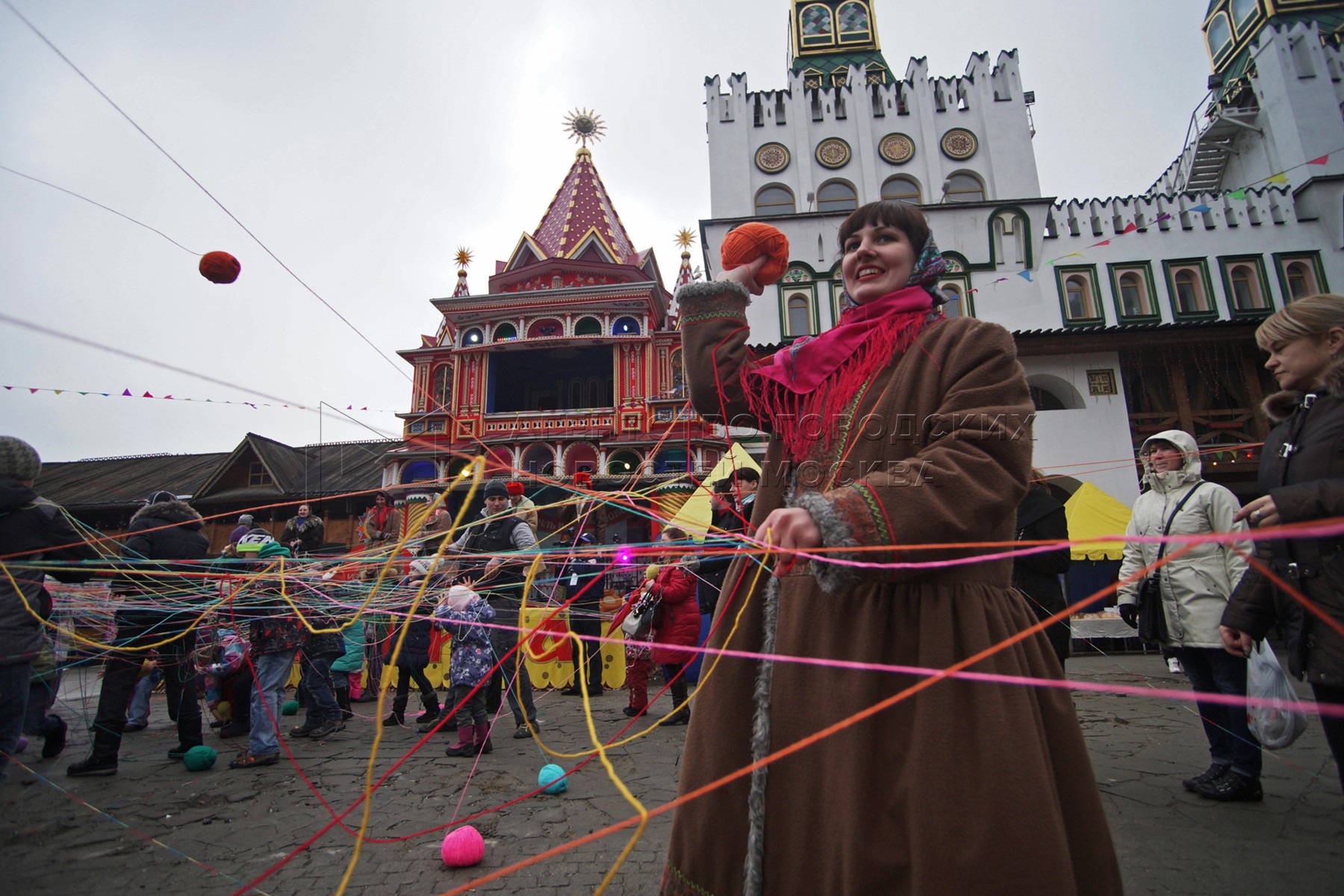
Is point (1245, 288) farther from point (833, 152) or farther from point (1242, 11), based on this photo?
point (1242, 11)

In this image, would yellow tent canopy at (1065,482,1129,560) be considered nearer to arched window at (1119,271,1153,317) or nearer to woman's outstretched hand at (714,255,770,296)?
arched window at (1119,271,1153,317)

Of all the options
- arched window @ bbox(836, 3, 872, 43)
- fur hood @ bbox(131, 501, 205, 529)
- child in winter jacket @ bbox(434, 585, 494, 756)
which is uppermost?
arched window @ bbox(836, 3, 872, 43)

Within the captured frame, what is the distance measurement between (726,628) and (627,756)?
10.8 feet

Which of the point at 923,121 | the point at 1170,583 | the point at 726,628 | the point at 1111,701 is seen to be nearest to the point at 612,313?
the point at 923,121

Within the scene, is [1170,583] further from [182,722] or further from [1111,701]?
[182,722]

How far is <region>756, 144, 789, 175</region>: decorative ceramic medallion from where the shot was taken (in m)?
19.0

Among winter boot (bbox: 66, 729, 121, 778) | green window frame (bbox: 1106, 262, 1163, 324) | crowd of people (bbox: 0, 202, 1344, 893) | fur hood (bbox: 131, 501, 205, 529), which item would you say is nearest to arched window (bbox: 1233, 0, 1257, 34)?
green window frame (bbox: 1106, 262, 1163, 324)

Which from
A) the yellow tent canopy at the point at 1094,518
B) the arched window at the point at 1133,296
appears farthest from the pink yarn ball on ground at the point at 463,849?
the arched window at the point at 1133,296

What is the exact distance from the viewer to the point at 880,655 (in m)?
1.39

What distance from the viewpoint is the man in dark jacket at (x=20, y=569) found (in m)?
2.96

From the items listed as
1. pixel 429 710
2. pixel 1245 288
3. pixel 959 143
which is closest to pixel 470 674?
pixel 429 710

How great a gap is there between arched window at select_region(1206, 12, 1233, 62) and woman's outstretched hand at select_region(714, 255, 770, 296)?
29.0 m

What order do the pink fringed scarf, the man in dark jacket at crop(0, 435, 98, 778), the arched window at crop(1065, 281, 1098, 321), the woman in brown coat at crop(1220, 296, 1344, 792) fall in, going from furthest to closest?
the arched window at crop(1065, 281, 1098, 321)
the man in dark jacket at crop(0, 435, 98, 778)
the woman in brown coat at crop(1220, 296, 1344, 792)
the pink fringed scarf

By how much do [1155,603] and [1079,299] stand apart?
15680 millimetres
